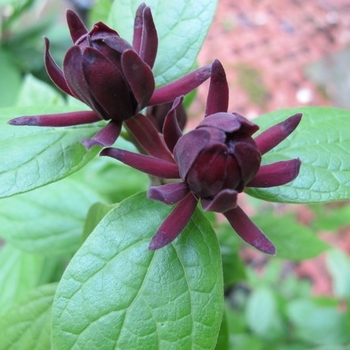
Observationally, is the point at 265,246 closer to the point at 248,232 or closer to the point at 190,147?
the point at 248,232

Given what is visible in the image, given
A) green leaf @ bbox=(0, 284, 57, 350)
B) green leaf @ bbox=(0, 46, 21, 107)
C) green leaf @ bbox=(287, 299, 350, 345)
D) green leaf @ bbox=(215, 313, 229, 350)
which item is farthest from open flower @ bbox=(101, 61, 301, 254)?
green leaf @ bbox=(0, 46, 21, 107)

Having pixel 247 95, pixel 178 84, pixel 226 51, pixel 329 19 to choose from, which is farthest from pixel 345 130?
pixel 329 19

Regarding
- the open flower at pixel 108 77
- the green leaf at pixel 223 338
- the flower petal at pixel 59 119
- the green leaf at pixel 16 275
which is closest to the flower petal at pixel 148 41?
the open flower at pixel 108 77

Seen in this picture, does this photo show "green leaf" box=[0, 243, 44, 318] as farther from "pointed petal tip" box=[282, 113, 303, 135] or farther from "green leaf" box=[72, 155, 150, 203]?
"pointed petal tip" box=[282, 113, 303, 135]

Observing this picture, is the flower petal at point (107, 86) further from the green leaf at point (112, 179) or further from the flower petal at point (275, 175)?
the green leaf at point (112, 179)

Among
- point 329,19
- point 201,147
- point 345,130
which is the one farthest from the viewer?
point 329,19

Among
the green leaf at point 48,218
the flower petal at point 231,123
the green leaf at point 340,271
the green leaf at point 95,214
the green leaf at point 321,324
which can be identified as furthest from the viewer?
the green leaf at point 340,271

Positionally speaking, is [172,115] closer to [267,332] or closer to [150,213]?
[150,213]
